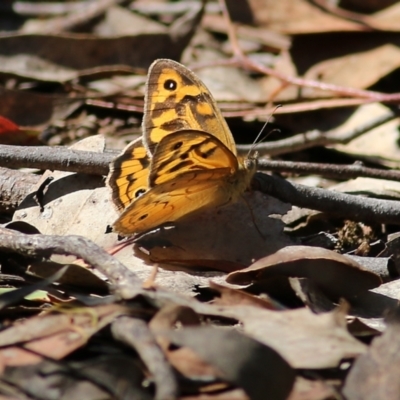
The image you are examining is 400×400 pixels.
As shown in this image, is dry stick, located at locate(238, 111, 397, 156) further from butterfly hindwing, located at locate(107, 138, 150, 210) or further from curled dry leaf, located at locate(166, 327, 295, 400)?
curled dry leaf, located at locate(166, 327, 295, 400)

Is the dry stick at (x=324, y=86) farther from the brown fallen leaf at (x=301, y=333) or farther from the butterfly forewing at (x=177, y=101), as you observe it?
the brown fallen leaf at (x=301, y=333)

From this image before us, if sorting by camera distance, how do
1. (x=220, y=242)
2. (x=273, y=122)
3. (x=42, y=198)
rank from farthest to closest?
(x=273, y=122)
(x=42, y=198)
(x=220, y=242)

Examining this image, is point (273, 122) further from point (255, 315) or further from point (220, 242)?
point (255, 315)

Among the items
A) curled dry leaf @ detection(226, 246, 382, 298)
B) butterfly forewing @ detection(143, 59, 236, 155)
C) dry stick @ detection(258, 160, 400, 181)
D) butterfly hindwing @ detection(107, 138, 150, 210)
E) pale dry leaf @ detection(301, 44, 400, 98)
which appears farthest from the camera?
pale dry leaf @ detection(301, 44, 400, 98)

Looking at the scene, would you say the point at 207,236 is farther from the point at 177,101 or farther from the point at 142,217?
the point at 177,101

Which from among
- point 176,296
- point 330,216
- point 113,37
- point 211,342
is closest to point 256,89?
point 113,37

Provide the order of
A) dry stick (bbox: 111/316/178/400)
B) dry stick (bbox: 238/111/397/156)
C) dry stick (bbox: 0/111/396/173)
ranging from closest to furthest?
1. dry stick (bbox: 111/316/178/400)
2. dry stick (bbox: 0/111/396/173)
3. dry stick (bbox: 238/111/397/156)

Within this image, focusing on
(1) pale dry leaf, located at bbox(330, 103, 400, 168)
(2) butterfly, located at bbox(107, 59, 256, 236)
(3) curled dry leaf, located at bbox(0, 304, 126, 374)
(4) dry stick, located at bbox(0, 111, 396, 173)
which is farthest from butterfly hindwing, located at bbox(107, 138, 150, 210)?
(1) pale dry leaf, located at bbox(330, 103, 400, 168)

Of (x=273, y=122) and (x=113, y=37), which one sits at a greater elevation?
(x=113, y=37)
